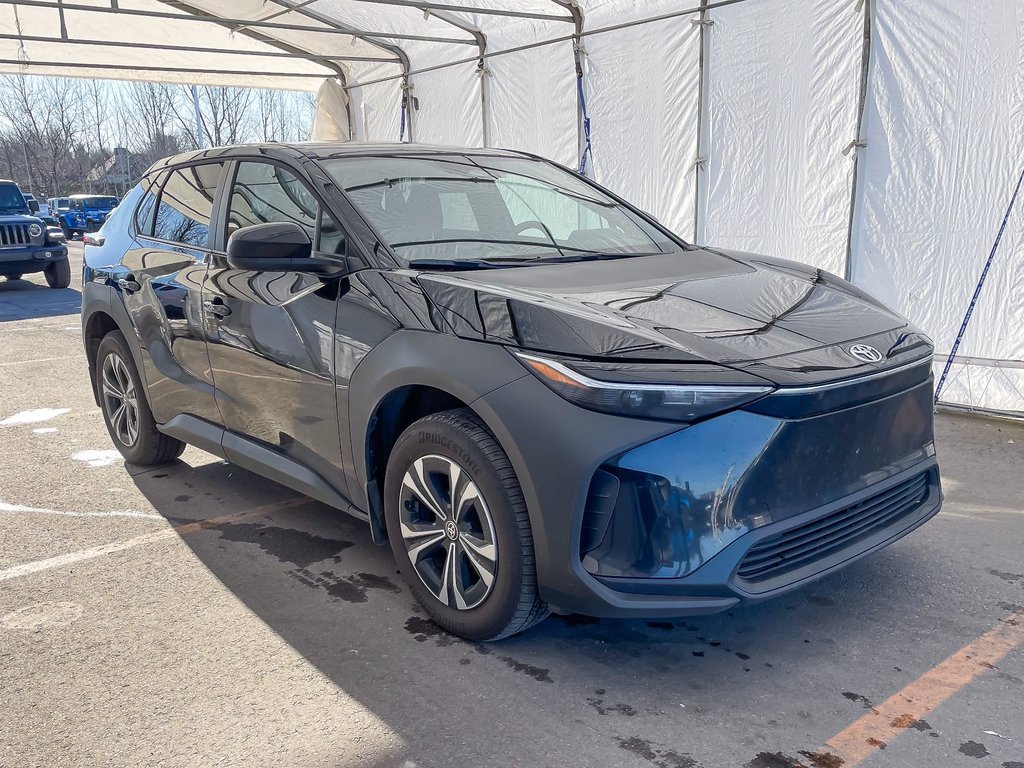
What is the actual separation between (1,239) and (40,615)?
46.9ft

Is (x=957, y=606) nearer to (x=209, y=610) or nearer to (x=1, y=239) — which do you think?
(x=209, y=610)

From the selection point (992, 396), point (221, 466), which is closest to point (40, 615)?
point (221, 466)

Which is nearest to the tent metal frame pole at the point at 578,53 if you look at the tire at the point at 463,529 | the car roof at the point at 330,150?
the car roof at the point at 330,150

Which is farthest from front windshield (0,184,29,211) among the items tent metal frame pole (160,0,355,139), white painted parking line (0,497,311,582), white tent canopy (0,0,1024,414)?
white painted parking line (0,497,311,582)

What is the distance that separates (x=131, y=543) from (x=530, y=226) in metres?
2.27

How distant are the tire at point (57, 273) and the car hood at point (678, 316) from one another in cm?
1514

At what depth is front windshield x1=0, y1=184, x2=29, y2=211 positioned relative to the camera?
628 inches

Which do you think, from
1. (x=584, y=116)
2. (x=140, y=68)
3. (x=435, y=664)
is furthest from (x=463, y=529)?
(x=140, y=68)

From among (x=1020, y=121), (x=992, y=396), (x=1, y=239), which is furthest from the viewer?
(x=1, y=239)

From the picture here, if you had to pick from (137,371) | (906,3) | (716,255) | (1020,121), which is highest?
(906,3)

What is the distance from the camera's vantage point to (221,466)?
517 centimetres

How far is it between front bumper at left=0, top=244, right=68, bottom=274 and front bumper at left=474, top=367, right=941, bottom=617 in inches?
602

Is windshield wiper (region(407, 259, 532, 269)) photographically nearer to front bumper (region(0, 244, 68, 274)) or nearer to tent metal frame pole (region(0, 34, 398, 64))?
tent metal frame pole (region(0, 34, 398, 64))

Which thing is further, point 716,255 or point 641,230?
A: point 641,230
